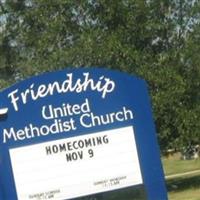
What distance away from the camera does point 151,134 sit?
341 inches

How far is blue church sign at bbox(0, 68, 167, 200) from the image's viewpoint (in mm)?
8266

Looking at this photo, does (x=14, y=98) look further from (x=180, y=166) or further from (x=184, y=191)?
(x=180, y=166)

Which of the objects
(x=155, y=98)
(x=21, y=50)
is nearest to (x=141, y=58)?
(x=155, y=98)

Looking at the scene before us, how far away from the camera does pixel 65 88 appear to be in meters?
8.46

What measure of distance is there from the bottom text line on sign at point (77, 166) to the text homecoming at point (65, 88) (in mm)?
481

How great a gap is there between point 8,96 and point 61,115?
60 cm

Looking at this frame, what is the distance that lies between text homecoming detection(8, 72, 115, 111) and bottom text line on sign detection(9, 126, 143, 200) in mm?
481

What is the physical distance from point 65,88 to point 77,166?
0.85 meters

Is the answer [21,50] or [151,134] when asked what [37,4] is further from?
[151,134]

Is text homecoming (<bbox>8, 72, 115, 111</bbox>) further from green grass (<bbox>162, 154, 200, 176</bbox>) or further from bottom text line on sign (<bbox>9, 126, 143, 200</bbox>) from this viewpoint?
green grass (<bbox>162, 154, 200, 176</bbox>)

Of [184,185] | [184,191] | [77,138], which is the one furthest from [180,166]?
[77,138]

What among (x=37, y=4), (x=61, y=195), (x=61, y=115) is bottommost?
(x=61, y=195)

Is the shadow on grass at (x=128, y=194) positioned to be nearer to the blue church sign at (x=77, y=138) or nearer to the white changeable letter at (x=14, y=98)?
the blue church sign at (x=77, y=138)

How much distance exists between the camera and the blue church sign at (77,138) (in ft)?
27.1
